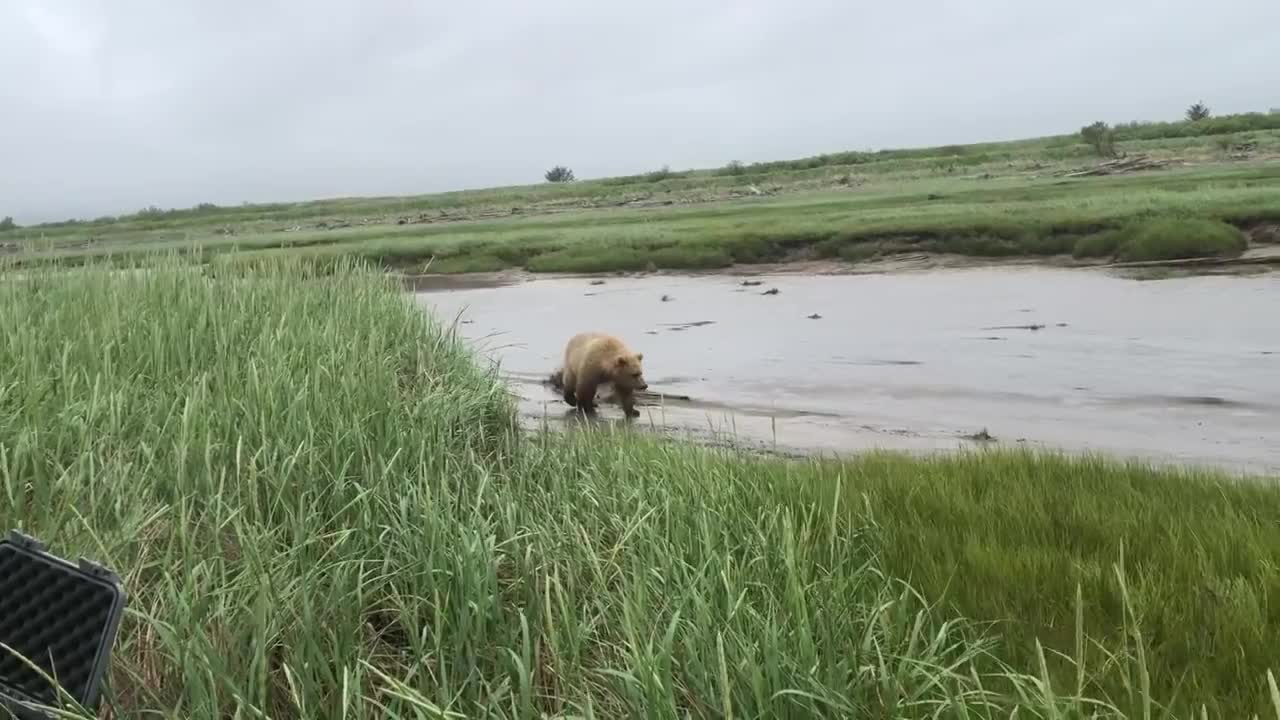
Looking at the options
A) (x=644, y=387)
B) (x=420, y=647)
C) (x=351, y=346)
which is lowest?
(x=644, y=387)

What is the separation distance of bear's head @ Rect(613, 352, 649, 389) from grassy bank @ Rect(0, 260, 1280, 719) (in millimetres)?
2479

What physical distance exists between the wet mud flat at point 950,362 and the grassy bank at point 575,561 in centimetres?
96

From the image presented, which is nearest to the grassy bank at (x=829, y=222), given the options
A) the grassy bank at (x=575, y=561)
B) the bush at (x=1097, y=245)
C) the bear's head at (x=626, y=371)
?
the bush at (x=1097, y=245)

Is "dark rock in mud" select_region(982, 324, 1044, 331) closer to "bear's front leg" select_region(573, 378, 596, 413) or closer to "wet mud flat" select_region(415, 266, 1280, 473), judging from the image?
"wet mud flat" select_region(415, 266, 1280, 473)

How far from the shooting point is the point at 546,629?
2.28 meters

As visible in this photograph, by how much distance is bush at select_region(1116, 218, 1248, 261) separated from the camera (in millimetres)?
A: 11031

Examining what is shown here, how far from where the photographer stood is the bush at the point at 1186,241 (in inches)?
434

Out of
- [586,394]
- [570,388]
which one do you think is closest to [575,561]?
[586,394]

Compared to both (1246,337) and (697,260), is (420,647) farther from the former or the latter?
(697,260)

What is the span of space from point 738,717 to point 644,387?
5.29 m

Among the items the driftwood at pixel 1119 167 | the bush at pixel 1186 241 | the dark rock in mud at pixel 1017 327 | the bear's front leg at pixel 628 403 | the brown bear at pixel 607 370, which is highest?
the driftwood at pixel 1119 167

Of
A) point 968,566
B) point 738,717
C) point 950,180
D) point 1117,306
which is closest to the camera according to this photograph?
point 738,717

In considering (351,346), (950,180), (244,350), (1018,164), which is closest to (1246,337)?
(351,346)

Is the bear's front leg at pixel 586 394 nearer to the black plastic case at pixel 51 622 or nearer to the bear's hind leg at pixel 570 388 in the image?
the bear's hind leg at pixel 570 388
